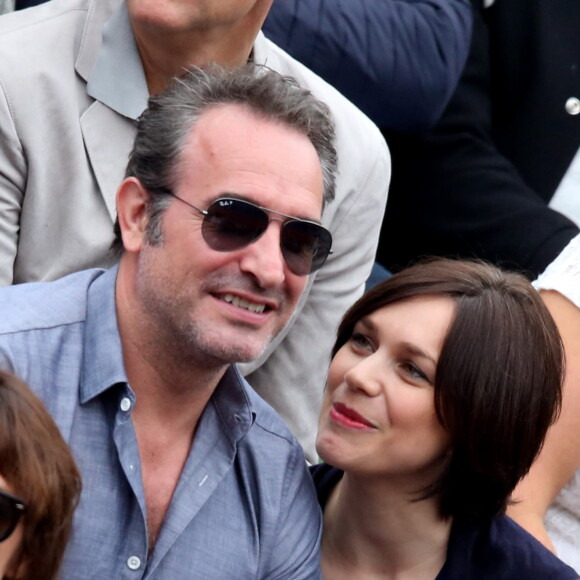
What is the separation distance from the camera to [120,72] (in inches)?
127

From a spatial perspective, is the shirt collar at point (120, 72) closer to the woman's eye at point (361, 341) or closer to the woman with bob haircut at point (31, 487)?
the woman's eye at point (361, 341)

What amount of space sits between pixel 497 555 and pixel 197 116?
114 centimetres

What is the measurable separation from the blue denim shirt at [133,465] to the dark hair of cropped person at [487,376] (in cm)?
33

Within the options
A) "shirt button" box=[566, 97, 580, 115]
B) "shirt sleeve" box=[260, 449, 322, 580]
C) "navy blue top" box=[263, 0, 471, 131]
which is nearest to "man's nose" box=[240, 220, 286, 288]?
"shirt sleeve" box=[260, 449, 322, 580]

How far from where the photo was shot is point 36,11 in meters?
3.22

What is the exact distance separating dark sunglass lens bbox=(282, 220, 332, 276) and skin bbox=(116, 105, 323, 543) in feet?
0.08

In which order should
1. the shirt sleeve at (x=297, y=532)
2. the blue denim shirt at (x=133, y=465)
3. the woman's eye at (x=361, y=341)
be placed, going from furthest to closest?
1. the woman's eye at (x=361, y=341)
2. the shirt sleeve at (x=297, y=532)
3. the blue denim shirt at (x=133, y=465)

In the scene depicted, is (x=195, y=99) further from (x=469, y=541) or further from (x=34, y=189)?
(x=469, y=541)

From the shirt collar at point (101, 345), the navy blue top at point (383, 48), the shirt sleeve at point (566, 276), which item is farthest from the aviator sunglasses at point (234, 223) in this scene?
the navy blue top at point (383, 48)

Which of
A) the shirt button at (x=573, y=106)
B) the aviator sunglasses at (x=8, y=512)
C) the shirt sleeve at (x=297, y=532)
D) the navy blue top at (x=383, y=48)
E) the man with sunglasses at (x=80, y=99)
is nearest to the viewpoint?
the aviator sunglasses at (x=8, y=512)

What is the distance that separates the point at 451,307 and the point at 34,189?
99 centimetres

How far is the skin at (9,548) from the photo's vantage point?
6.96ft

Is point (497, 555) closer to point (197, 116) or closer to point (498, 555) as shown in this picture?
point (498, 555)

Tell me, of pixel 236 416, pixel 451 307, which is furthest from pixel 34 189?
pixel 451 307
